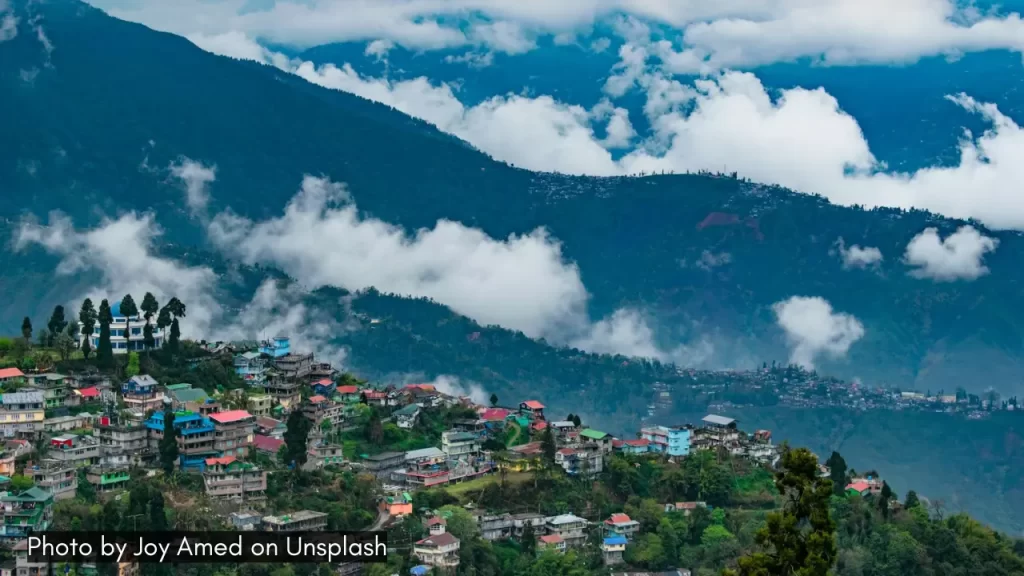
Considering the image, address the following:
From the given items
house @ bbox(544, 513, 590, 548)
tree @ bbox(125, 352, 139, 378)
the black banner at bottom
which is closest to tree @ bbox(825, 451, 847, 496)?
house @ bbox(544, 513, 590, 548)

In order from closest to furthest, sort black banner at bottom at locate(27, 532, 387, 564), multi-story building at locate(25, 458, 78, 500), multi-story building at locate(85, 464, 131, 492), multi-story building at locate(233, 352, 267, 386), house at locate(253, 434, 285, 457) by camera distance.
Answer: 1. black banner at bottom at locate(27, 532, 387, 564)
2. multi-story building at locate(25, 458, 78, 500)
3. multi-story building at locate(85, 464, 131, 492)
4. house at locate(253, 434, 285, 457)
5. multi-story building at locate(233, 352, 267, 386)

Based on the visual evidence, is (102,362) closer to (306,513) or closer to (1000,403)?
(306,513)

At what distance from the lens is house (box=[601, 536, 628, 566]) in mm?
74688

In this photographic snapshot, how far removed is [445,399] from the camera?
9688 cm

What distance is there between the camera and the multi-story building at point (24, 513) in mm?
61000

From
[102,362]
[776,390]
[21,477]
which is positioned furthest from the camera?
[776,390]

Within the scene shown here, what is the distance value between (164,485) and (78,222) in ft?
435

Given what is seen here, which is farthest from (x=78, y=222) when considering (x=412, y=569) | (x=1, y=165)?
(x=412, y=569)

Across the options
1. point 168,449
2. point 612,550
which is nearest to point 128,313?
point 168,449

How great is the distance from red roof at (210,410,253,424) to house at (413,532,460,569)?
12.2 meters

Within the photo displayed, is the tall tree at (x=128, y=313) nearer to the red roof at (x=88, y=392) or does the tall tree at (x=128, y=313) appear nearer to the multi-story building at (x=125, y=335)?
the multi-story building at (x=125, y=335)

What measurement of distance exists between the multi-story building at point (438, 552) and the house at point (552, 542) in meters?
5.87

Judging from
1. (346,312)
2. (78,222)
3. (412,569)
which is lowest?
(412,569)

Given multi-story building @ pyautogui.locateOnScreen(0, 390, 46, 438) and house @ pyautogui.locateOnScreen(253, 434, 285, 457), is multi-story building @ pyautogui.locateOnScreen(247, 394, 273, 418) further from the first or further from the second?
multi-story building @ pyautogui.locateOnScreen(0, 390, 46, 438)
